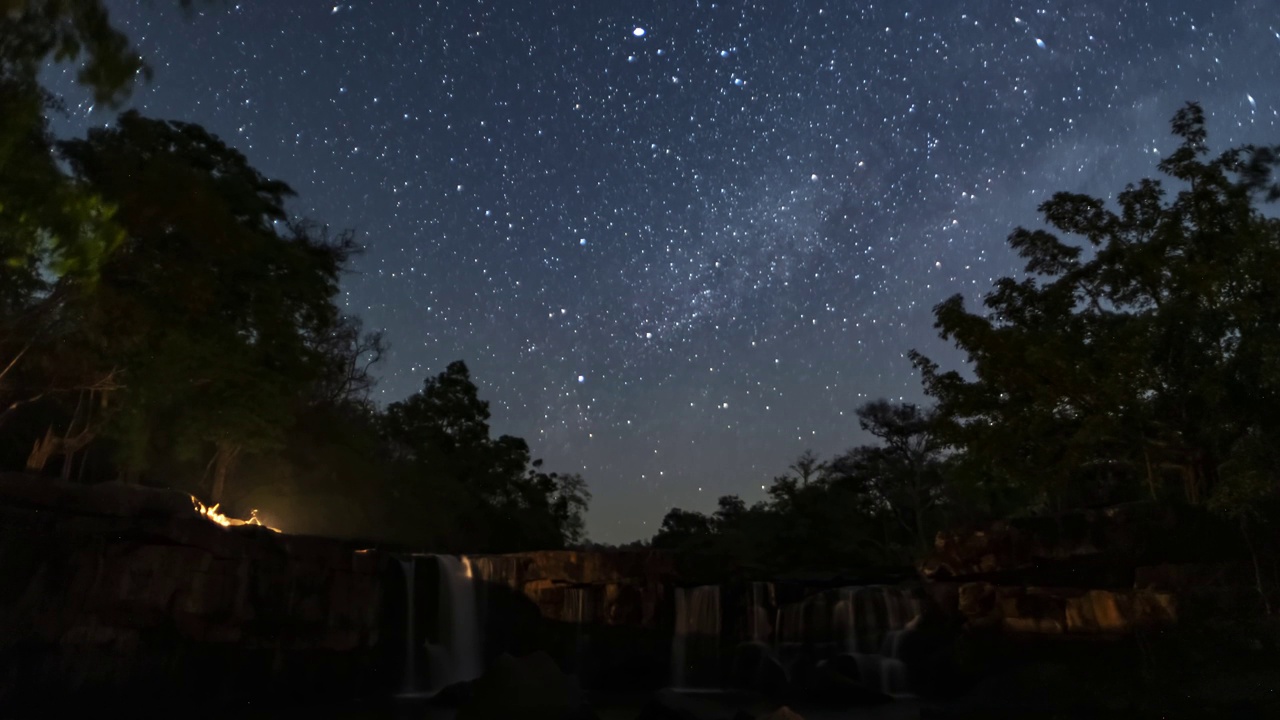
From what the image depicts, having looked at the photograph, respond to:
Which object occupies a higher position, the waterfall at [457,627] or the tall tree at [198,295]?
the tall tree at [198,295]

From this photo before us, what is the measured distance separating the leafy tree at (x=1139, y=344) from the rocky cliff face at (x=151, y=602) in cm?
1813

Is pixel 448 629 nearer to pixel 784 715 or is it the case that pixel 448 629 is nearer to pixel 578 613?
pixel 578 613

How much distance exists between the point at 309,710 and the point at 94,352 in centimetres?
1037

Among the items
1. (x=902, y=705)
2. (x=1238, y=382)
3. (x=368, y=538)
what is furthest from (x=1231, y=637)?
(x=368, y=538)

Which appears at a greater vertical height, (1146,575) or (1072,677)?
(1146,575)

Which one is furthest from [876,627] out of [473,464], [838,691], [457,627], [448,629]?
[473,464]

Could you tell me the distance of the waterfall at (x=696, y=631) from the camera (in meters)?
28.7

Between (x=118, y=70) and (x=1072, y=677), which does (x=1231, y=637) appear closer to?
(x=1072, y=677)

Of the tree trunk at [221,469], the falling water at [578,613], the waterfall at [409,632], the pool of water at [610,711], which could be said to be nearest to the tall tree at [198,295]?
the tree trunk at [221,469]

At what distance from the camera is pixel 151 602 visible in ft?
66.1

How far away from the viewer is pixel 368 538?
39344 mm

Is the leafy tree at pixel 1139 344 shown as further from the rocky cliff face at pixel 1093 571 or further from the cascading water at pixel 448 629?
the cascading water at pixel 448 629

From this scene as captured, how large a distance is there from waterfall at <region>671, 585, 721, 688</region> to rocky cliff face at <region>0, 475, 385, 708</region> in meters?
10.7

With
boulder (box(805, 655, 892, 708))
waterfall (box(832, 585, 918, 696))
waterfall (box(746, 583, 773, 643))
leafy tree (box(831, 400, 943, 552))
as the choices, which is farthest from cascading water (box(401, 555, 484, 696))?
leafy tree (box(831, 400, 943, 552))
